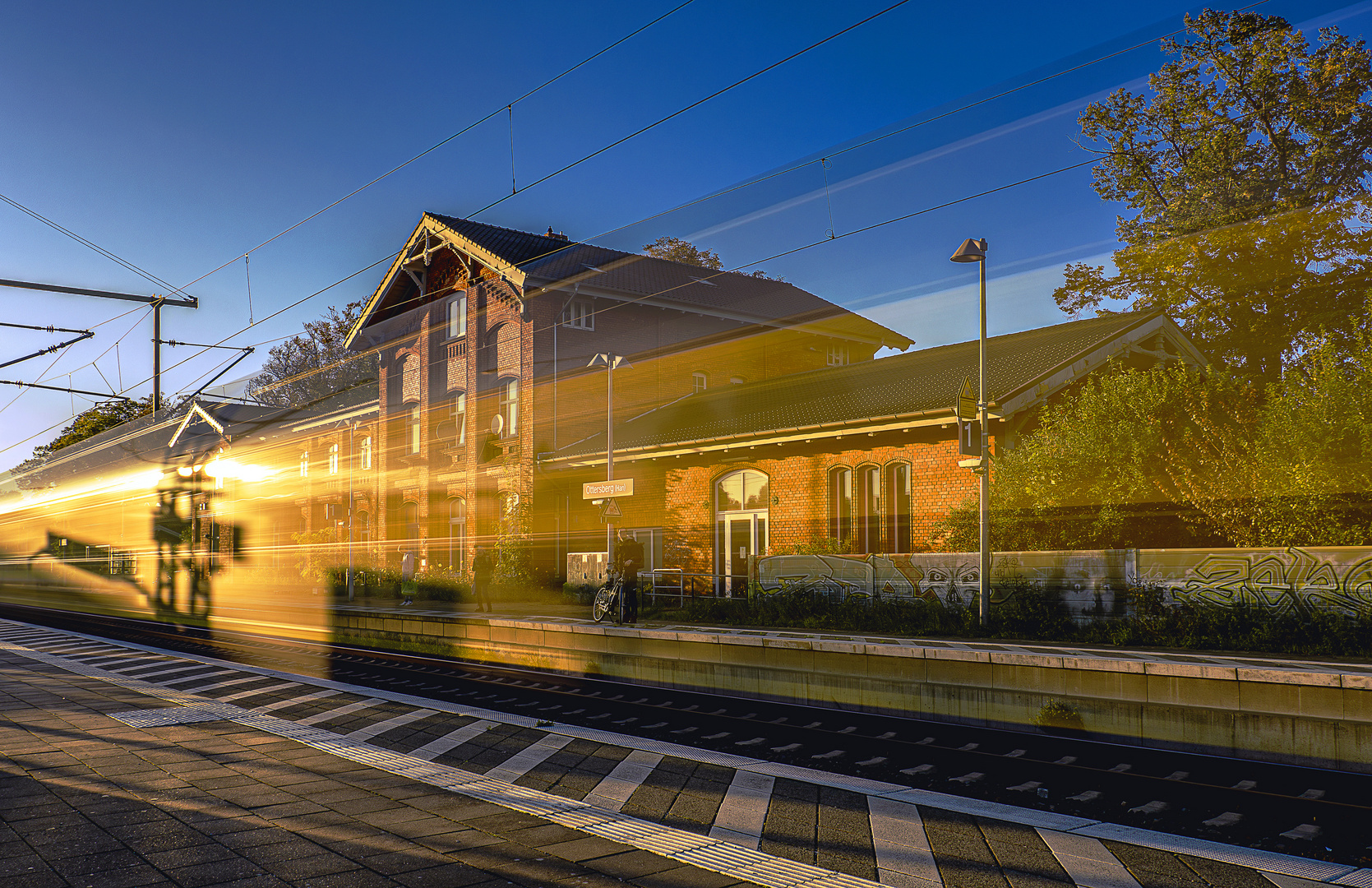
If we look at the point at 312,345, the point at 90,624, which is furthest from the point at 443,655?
the point at 312,345

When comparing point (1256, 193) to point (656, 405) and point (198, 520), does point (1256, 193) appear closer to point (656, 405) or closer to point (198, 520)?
point (656, 405)

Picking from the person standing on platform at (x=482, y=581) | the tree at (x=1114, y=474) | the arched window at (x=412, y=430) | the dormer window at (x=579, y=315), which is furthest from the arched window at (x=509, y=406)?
the tree at (x=1114, y=474)

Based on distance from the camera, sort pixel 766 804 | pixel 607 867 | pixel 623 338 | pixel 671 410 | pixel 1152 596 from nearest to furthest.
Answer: pixel 607 867 → pixel 766 804 → pixel 1152 596 → pixel 671 410 → pixel 623 338

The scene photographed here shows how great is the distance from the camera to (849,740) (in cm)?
958

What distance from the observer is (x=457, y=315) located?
3634 centimetres

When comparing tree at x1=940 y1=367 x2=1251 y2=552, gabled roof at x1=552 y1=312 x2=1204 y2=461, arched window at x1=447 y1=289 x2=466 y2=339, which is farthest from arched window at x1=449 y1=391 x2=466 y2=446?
tree at x1=940 y1=367 x2=1251 y2=552

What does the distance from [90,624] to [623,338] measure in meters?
18.5

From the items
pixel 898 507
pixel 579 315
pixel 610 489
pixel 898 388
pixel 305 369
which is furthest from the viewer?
pixel 305 369

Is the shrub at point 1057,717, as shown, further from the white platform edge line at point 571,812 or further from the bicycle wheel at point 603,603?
the bicycle wheel at point 603,603

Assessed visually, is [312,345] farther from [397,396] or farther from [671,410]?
[671,410]

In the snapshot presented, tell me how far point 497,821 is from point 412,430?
1377 inches

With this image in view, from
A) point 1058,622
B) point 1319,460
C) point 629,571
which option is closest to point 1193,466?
point 1319,460

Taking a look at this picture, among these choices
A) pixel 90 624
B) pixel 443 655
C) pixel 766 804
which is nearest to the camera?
pixel 766 804

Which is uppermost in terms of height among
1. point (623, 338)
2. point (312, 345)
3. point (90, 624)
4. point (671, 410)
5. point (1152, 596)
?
point (312, 345)
